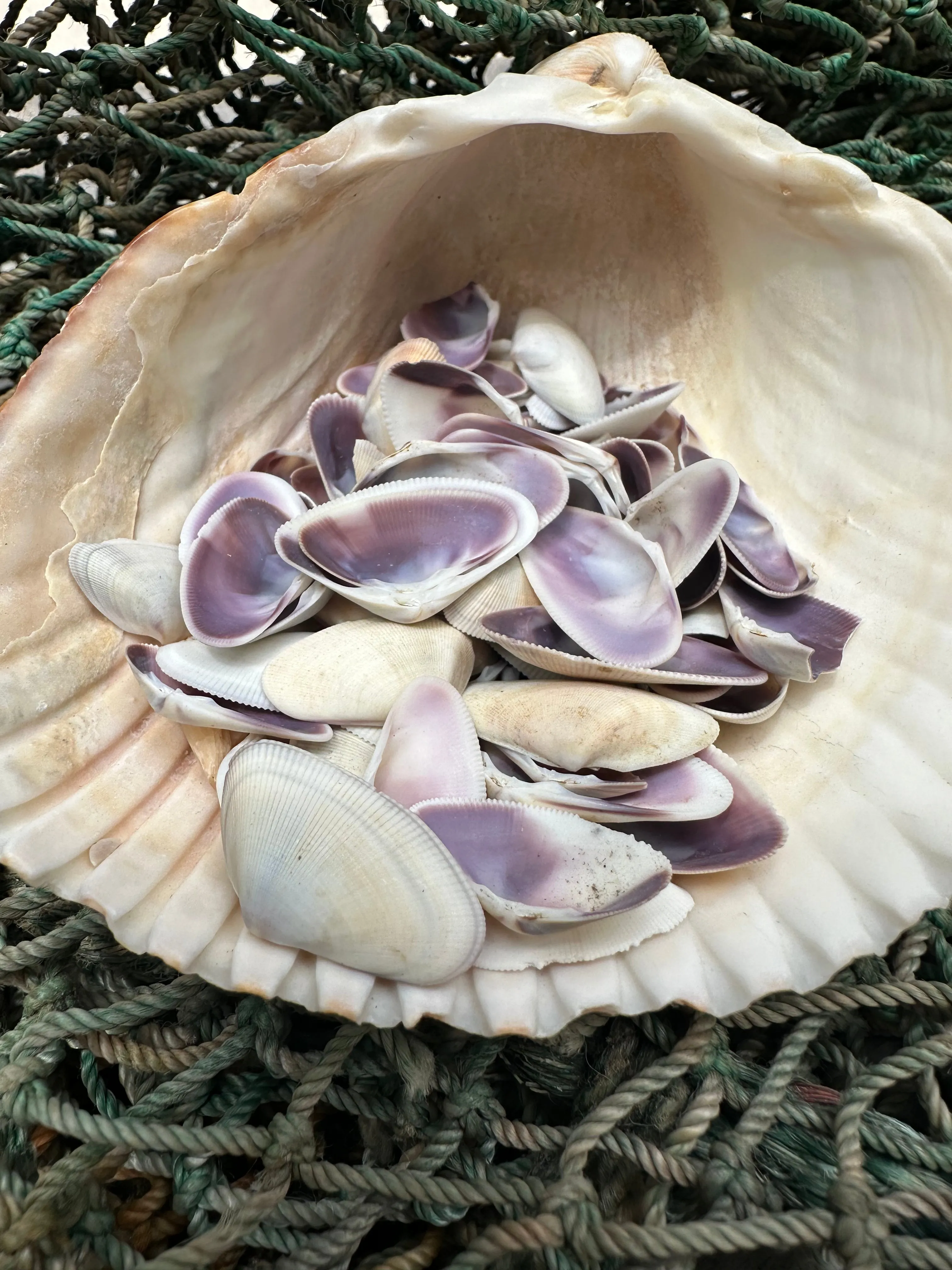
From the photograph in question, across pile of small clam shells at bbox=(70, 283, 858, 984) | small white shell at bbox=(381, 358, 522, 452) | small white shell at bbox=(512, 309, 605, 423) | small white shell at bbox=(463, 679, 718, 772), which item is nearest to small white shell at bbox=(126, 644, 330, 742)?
pile of small clam shells at bbox=(70, 283, 858, 984)

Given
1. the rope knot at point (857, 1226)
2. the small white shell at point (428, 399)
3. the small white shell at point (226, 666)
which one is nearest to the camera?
the rope knot at point (857, 1226)

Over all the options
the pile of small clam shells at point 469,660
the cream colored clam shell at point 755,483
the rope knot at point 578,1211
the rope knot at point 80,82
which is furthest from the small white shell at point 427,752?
the rope knot at point 80,82

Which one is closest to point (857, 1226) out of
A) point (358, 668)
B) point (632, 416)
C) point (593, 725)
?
point (593, 725)

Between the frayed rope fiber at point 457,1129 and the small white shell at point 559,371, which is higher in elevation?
the small white shell at point 559,371

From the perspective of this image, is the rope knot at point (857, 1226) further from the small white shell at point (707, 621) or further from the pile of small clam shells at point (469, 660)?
the small white shell at point (707, 621)

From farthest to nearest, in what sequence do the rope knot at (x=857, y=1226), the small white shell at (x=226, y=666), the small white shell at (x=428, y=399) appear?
the small white shell at (x=428, y=399) < the small white shell at (x=226, y=666) < the rope knot at (x=857, y=1226)

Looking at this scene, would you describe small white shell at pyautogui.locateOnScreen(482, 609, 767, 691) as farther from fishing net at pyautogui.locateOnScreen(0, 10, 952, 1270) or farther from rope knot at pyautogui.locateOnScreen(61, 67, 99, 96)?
rope knot at pyautogui.locateOnScreen(61, 67, 99, 96)

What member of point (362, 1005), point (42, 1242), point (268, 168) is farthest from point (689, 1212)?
point (268, 168)
